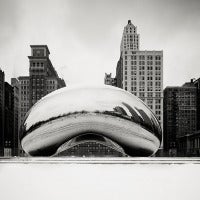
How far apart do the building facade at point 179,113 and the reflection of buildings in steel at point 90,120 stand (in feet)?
310

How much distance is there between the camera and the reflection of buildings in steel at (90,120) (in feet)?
28.0

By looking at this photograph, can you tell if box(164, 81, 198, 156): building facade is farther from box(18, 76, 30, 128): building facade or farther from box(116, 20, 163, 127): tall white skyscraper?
box(18, 76, 30, 128): building facade

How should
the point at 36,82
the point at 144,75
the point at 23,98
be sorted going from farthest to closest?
1. the point at 23,98
2. the point at 36,82
3. the point at 144,75

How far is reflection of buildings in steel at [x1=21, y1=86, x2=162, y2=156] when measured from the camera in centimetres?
855

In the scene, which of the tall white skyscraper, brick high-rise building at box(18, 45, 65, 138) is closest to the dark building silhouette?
brick high-rise building at box(18, 45, 65, 138)

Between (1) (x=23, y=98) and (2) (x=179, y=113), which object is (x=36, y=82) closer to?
(1) (x=23, y=98)

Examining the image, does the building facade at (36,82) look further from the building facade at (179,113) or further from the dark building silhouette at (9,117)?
the building facade at (179,113)

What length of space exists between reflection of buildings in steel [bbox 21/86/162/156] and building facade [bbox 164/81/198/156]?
310 ft

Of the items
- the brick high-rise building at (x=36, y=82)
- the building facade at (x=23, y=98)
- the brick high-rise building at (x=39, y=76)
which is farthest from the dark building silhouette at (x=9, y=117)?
the brick high-rise building at (x=39, y=76)

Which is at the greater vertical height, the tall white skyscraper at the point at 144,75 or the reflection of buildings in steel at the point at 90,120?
the tall white skyscraper at the point at 144,75

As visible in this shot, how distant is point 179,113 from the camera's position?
106625mm

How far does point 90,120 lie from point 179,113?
101 meters

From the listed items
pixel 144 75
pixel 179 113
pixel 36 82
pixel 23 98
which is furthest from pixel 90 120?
pixel 179 113
